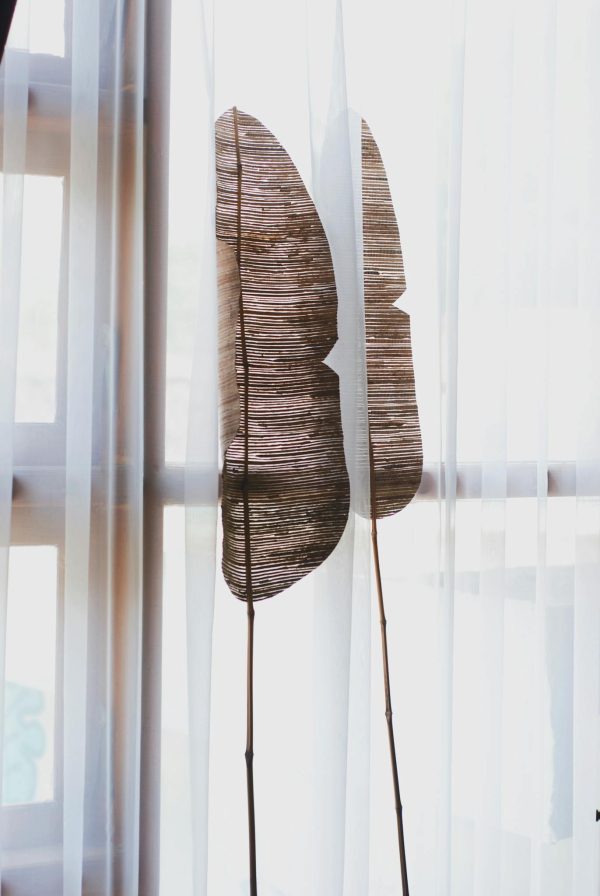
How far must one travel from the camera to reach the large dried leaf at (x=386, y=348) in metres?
1.17
